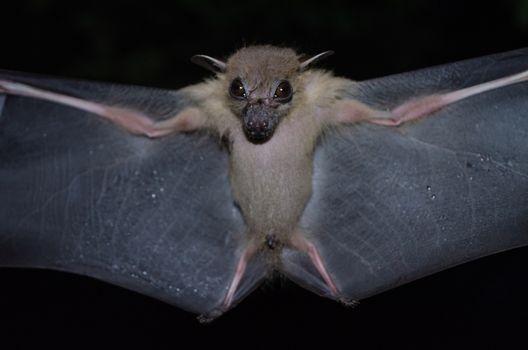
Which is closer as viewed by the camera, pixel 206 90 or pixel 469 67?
pixel 469 67

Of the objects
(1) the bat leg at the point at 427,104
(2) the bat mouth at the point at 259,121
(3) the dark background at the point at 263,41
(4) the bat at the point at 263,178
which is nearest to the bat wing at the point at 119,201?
(4) the bat at the point at 263,178

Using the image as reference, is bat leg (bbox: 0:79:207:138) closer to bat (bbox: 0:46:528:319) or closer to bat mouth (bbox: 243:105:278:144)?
bat (bbox: 0:46:528:319)

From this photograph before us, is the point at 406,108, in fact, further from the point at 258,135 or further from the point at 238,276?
the point at 238,276

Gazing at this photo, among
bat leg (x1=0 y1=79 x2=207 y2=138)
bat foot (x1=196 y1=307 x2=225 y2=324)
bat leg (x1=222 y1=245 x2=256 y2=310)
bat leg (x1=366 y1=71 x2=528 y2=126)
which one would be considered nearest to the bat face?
bat leg (x1=0 y1=79 x2=207 y2=138)

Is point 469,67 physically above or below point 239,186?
above

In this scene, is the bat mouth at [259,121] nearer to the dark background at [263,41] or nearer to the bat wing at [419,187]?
the bat wing at [419,187]

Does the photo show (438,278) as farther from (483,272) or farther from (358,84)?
(358,84)

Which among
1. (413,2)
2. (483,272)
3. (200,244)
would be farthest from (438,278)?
(200,244)
